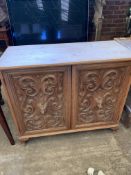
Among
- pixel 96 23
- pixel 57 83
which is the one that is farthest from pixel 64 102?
pixel 96 23

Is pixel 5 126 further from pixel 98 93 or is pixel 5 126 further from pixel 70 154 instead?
pixel 98 93

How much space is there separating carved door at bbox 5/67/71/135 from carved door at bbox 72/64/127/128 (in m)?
0.08

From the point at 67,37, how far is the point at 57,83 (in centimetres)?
122

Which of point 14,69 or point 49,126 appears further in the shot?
point 49,126

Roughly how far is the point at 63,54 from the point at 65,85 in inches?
9.0

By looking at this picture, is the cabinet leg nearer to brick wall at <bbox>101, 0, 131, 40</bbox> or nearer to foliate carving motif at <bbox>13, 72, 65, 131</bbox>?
foliate carving motif at <bbox>13, 72, 65, 131</bbox>

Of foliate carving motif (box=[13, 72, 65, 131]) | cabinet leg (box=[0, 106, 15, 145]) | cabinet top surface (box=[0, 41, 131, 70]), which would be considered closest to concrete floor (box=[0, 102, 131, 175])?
cabinet leg (box=[0, 106, 15, 145])

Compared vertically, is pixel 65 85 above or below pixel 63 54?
below

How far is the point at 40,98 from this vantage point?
3.85ft

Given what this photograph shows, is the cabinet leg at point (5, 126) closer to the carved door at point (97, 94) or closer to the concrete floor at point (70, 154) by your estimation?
the concrete floor at point (70, 154)

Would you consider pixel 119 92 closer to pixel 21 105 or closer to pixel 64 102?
pixel 64 102

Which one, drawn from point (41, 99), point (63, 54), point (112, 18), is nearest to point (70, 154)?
point (41, 99)

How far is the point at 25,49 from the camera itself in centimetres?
125

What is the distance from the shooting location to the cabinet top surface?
102 centimetres
